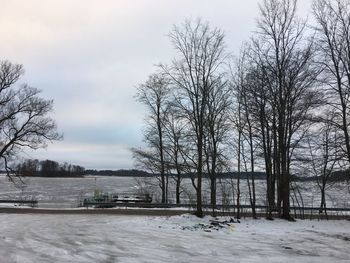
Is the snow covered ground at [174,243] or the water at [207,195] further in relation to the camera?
the water at [207,195]

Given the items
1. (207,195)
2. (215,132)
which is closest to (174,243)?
(215,132)

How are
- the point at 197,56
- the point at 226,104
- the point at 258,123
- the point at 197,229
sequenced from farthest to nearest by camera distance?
the point at 226,104 < the point at 258,123 < the point at 197,56 < the point at 197,229

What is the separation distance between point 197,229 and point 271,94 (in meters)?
10.7

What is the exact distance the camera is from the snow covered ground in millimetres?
13008

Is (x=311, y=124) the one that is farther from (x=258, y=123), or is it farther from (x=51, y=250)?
(x=51, y=250)

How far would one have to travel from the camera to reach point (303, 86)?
28109 millimetres

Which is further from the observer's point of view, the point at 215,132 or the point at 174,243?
the point at 215,132

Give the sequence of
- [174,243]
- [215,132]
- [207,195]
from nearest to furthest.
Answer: [174,243]
[215,132]
[207,195]

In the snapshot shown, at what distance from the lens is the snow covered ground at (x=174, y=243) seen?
1301 cm

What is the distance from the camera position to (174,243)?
16.2 m

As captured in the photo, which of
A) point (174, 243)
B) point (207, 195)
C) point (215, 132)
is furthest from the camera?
point (207, 195)

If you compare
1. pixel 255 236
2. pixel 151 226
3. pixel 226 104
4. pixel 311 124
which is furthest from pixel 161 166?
pixel 255 236

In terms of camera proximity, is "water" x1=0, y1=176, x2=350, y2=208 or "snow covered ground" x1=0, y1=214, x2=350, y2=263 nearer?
"snow covered ground" x1=0, y1=214, x2=350, y2=263

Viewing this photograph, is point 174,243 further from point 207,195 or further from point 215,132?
point 207,195
